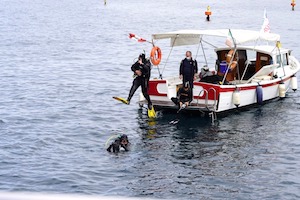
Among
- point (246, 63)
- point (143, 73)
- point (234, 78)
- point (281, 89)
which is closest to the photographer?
point (143, 73)

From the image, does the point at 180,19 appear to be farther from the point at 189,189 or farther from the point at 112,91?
the point at 189,189

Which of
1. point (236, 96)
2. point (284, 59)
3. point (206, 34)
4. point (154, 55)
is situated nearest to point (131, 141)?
point (154, 55)

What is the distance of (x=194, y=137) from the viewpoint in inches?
839

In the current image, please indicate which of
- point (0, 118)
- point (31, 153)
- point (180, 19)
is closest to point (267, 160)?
point (31, 153)

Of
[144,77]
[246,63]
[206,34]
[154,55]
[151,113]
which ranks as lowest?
[151,113]

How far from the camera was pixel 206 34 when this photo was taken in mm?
24734

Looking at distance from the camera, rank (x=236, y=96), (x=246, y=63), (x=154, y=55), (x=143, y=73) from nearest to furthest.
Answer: (x=143, y=73) → (x=236, y=96) → (x=154, y=55) → (x=246, y=63)

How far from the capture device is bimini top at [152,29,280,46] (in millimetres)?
25281

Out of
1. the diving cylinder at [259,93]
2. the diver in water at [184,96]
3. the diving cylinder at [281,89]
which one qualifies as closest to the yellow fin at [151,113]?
the diver in water at [184,96]

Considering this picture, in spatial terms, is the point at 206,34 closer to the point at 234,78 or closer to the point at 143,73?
the point at 234,78

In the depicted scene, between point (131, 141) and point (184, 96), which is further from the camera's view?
point (184, 96)

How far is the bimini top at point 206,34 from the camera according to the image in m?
25.3

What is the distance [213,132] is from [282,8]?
87446 mm

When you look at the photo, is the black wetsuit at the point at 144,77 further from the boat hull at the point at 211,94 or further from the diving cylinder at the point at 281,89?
the diving cylinder at the point at 281,89
